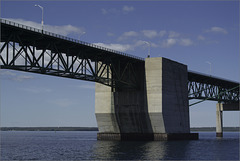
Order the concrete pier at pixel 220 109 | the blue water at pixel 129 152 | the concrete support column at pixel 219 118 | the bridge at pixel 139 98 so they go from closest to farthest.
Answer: the blue water at pixel 129 152 < the bridge at pixel 139 98 < the concrete pier at pixel 220 109 < the concrete support column at pixel 219 118

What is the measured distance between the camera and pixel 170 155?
180 ft

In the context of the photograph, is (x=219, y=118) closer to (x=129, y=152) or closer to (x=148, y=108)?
(x=148, y=108)

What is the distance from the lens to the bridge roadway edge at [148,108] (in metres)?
82.8

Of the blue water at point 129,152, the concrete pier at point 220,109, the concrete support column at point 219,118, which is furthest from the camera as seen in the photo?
the concrete support column at point 219,118

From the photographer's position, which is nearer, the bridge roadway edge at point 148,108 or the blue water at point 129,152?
the blue water at point 129,152

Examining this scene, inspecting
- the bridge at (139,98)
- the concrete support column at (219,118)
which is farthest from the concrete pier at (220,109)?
the bridge at (139,98)

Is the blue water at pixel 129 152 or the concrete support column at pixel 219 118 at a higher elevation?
the concrete support column at pixel 219 118

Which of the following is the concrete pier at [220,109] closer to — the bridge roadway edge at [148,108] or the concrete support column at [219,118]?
the concrete support column at [219,118]

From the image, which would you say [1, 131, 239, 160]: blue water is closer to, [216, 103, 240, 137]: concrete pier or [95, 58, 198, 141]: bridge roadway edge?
[95, 58, 198, 141]: bridge roadway edge

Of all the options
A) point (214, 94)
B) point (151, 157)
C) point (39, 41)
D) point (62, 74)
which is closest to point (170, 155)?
point (151, 157)

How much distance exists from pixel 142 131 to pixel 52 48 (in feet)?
99.4

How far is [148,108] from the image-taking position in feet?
272

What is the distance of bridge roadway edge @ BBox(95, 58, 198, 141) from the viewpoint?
8275 cm

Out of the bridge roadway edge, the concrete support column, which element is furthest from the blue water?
the concrete support column
